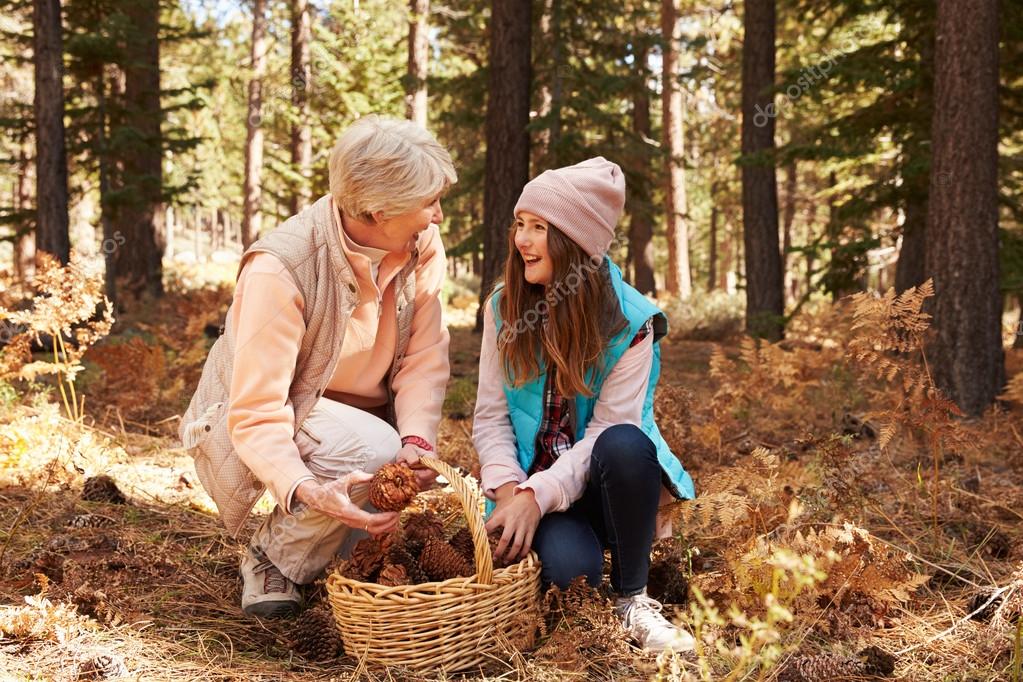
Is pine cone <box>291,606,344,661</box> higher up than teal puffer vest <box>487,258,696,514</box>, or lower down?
lower down

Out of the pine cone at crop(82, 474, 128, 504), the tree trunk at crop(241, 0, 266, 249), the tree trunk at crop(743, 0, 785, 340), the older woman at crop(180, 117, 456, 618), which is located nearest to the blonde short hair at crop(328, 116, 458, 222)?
the older woman at crop(180, 117, 456, 618)

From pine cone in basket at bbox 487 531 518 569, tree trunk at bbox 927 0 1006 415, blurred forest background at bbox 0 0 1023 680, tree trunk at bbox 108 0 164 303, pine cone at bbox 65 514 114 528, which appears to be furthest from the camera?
tree trunk at bbox 108 0 164 303

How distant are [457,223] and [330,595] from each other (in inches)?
759

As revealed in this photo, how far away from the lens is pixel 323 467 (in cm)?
301

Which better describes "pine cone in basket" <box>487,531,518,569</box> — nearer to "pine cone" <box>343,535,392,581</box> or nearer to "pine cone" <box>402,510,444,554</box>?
"pine cone" <box>402,510,444,554</box>

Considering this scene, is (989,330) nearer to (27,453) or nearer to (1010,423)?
(1010,423)

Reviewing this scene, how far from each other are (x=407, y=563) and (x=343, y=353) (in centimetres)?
78

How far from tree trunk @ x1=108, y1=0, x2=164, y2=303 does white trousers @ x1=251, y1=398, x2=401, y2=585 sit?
868 cm

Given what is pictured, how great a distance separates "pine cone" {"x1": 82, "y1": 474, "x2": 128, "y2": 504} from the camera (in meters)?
4.08

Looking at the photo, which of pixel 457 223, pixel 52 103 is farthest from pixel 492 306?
pixel 457 223

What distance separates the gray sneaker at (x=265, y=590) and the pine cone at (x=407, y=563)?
0.54 m

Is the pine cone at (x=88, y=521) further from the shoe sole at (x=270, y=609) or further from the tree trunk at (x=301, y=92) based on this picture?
the tree trunk at (x=301, y=92)

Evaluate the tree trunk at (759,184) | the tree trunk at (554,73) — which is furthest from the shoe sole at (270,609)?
the tree trunk at (554,73)

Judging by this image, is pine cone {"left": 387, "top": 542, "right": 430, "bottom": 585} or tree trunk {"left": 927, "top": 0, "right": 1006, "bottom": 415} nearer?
pine cone {"left": 387, "top": 542, "right": 430, "bottom": 585}
